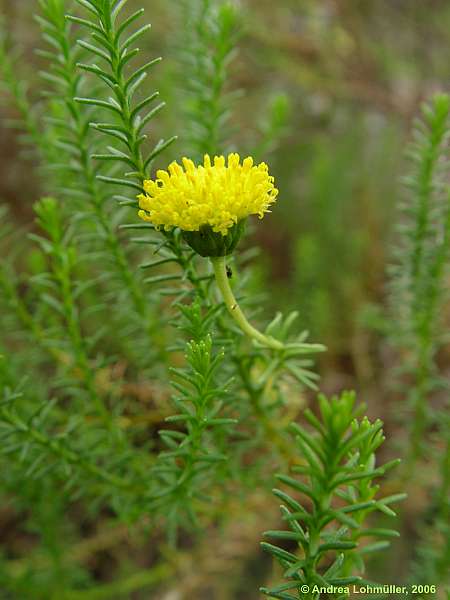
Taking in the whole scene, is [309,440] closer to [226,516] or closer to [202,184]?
[202,184]

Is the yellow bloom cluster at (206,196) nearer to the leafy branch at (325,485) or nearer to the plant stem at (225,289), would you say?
the plant stem at (225,289)

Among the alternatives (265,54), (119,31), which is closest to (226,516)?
(119,31)

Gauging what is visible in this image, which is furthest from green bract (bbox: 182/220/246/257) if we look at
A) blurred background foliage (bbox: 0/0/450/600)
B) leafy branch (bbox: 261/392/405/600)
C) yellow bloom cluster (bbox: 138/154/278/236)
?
blurred background foliage (bbox: 0/0/450/600)

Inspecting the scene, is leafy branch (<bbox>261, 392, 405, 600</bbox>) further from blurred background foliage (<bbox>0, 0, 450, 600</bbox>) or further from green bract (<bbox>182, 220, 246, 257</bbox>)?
blurred background foliage (<bbox>0, 0, 450, 600</bbox>)

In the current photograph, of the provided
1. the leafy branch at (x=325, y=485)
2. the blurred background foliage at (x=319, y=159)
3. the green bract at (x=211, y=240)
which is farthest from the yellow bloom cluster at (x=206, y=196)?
the blurred background foliage at (x=319, y=159)

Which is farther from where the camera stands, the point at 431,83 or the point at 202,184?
the point at 431,83
